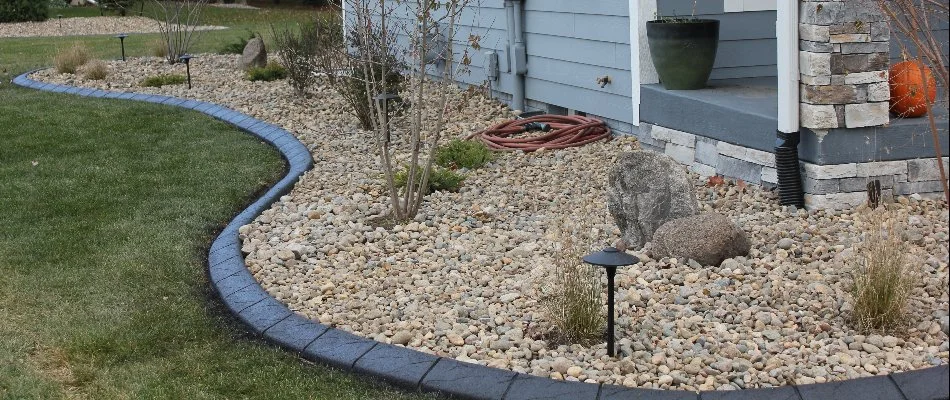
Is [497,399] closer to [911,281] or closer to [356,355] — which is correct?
[356,355]

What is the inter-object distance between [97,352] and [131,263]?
3.55 ft

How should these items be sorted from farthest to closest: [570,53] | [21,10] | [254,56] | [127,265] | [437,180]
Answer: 1. [21,10]
2. [254,56]
3. [570,53]
4. [437,180]
5. [127,265]

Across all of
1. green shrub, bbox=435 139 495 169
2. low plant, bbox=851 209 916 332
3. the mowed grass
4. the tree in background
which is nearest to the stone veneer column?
the tree in background

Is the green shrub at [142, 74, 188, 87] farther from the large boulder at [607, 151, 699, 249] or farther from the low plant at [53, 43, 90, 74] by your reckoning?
the large boulder at [607, 151, 699, 249]

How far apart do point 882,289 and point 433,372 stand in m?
1.52

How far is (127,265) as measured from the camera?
4.97 metres

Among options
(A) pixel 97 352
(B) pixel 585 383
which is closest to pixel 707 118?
(B) pixel 585 383

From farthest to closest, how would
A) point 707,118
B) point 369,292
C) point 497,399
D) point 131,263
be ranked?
point 707,118, point 131,263, point 369,292, point 497,399

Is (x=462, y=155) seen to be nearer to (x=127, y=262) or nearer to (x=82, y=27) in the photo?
(x=127, y=262)

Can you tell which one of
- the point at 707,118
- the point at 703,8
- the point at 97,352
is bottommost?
the point at 97,352

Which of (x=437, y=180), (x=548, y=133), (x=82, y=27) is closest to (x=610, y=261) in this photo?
(x=437, y=180)

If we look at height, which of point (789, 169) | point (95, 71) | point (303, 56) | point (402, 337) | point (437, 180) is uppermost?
point (303, 56)

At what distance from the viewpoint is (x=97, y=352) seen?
397 cm

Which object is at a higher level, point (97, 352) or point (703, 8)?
point (703, 8)
